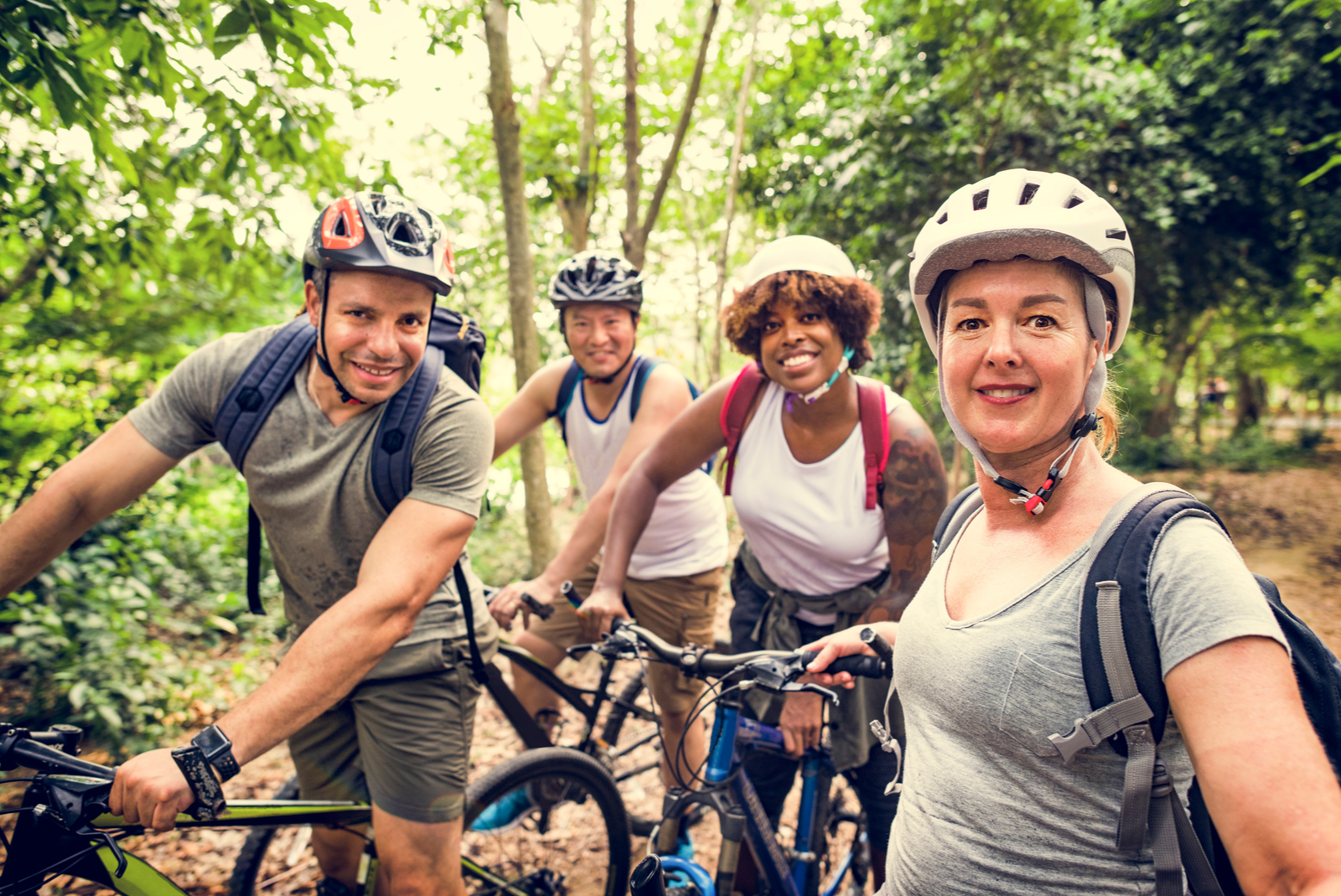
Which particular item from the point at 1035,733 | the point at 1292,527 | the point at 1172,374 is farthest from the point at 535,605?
the point at 1172,374

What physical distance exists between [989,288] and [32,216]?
182 inches

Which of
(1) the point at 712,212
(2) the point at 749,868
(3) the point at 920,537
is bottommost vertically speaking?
(2) the point at 749,868

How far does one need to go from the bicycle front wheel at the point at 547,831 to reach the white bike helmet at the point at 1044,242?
2.23 metres

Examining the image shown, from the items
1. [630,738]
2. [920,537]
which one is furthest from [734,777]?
[630,738]

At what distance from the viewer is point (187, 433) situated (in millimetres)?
2324

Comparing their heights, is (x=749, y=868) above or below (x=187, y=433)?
below

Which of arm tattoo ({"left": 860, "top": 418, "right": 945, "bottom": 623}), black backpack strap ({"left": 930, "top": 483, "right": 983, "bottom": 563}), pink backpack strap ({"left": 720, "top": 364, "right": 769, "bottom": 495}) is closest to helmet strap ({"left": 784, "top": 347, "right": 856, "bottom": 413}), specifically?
pink backpack strap ({"left": 720, "top": 364, "right": 769, "bottom": 495})

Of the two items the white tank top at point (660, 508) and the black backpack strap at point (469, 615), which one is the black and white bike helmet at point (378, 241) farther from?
the white tank top at point (660, 508)

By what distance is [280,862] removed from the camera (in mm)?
3506

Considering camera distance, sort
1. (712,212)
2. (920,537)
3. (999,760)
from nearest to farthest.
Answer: (999,760) < (920,537) < (712,212)

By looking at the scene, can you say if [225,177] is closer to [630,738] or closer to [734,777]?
[734,777]

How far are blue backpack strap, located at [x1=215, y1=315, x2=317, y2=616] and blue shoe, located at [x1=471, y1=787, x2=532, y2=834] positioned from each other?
5.04 feet

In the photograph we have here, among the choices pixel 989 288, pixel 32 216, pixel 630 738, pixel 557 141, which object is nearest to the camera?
pixel 989 288

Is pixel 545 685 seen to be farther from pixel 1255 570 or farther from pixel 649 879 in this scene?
pixel 1255 570
